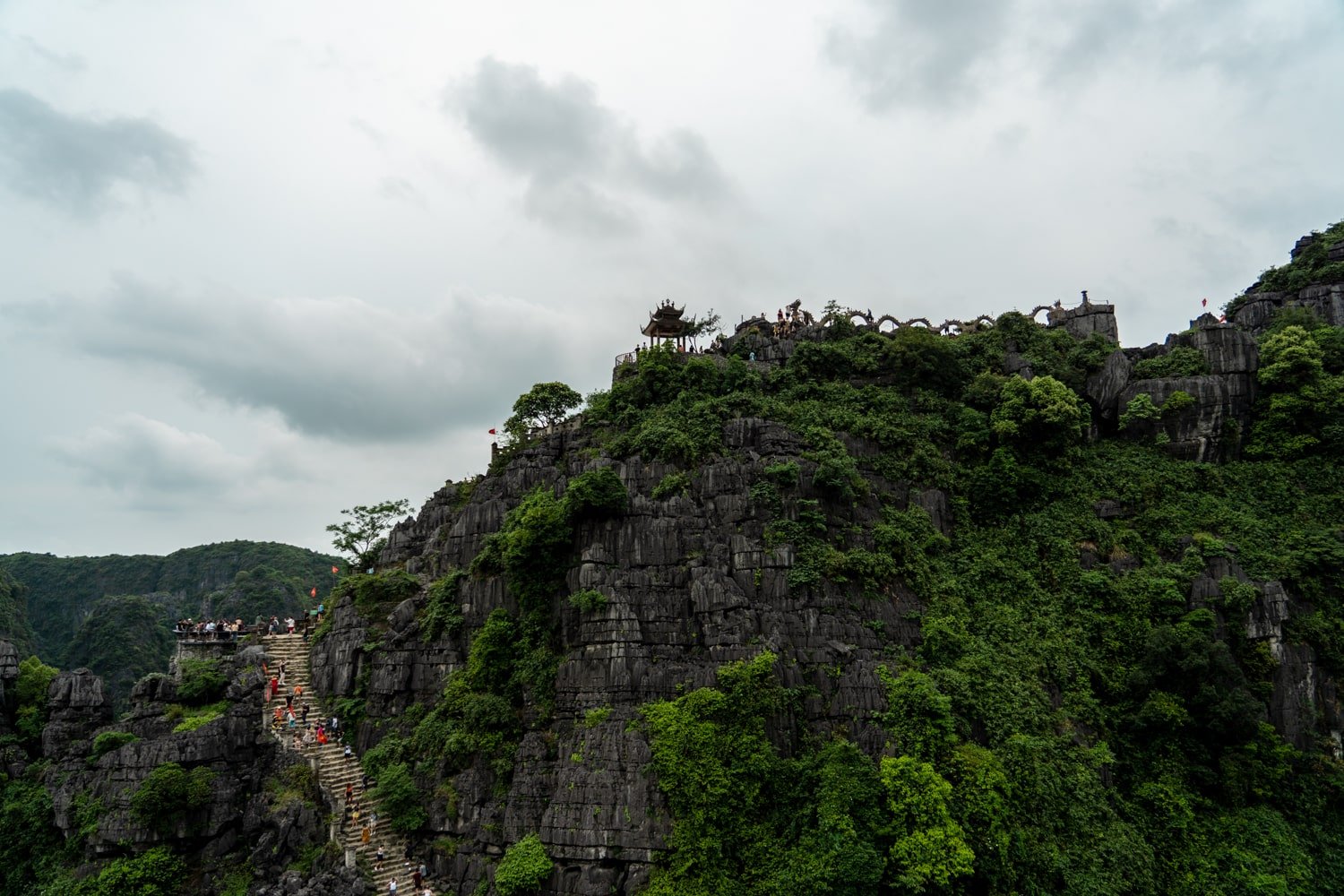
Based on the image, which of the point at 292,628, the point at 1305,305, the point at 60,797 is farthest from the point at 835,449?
the point at 60,797

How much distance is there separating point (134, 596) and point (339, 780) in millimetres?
70148

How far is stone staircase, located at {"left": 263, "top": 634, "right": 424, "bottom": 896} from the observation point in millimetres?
30438

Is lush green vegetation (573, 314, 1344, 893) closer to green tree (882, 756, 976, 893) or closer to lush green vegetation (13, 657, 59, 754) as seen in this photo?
green tree (882, 756, 976, 893)

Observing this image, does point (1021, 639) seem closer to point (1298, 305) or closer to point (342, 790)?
point (342, 790)

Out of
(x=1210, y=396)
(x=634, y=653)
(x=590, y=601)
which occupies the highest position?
(x=1210, y=396)

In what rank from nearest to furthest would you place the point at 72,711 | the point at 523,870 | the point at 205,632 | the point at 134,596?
the point at 523,870 < the point at 72,711 < the point at 205,632 < the point at 134,596

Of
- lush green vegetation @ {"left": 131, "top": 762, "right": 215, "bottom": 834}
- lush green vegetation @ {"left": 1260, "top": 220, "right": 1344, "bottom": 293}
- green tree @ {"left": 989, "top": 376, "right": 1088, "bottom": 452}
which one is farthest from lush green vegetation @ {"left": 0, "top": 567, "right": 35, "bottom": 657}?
lush green vegetation @ {"left": 1260, "top": 220, "right": 1344, "bottom": 293}

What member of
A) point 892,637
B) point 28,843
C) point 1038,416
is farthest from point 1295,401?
point 28,843

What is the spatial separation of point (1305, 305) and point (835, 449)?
3517cm

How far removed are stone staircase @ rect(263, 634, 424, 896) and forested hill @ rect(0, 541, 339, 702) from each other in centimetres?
4432

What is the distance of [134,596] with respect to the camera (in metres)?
86.3

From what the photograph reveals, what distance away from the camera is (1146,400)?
42.5 metres

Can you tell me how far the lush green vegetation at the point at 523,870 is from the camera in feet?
86.6

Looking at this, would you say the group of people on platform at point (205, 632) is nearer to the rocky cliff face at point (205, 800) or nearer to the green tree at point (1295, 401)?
the rocky cliff face at point (205, 800)
